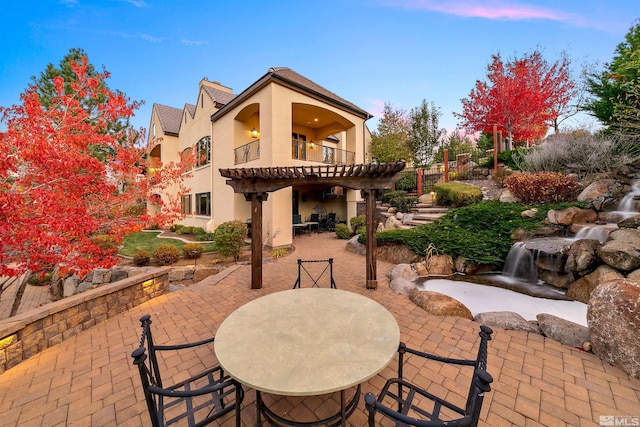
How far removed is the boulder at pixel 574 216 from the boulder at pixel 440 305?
527cm

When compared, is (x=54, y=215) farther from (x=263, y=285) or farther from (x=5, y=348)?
(x=263, y=285)

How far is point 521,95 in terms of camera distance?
1426 cm

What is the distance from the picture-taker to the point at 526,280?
19.7 ft

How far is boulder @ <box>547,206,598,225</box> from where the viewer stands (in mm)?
6578

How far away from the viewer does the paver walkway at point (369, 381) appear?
221cm

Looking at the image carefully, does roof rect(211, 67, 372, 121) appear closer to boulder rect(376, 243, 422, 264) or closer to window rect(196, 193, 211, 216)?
window rect(196, 193, 211, 216)

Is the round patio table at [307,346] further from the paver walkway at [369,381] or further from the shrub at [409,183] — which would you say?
the shrub at [409,183]

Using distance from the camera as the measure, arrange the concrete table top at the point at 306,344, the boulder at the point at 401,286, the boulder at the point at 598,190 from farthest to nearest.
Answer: the boulder at the point at 598,190, the boulder at the point at 401,286, the concrete table top at the point at 306,344

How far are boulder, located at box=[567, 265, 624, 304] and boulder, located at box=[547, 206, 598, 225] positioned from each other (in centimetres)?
Result: 224

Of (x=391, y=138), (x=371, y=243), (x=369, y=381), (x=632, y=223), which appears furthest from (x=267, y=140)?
(x=391, y=138)

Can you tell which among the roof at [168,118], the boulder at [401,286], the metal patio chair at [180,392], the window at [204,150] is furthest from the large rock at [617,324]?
the roof at [168,118]

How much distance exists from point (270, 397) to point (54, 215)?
4.46 meters

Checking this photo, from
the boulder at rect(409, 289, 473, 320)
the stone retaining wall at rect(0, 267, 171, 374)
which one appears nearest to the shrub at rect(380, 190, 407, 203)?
the boulder at rect(409, 289, 473, 320)

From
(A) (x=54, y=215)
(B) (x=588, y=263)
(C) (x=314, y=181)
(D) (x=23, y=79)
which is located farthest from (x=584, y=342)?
(D) (x=23, y=79)
